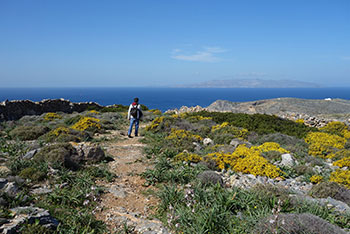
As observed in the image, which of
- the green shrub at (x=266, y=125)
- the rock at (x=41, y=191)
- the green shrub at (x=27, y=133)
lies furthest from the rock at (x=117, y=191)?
the green shrub at (x=266, y=125)

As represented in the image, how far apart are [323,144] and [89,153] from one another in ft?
35.9

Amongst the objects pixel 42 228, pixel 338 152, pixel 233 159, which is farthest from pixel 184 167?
pixel 338 152

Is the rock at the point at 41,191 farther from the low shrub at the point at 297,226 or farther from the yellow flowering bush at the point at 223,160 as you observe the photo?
the yellow flowering bush at the point at 223,160

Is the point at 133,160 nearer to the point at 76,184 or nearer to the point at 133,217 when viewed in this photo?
the point at 76,184

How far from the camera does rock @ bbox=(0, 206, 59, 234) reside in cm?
378

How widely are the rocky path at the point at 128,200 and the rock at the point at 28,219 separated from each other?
1071mm

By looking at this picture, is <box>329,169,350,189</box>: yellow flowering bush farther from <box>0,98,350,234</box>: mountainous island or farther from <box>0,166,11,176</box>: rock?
<box>0,166,11,176</box>: rock

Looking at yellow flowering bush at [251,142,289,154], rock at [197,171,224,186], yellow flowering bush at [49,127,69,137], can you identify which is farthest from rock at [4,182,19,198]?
yellow flowering bush at [251,142,289,154]

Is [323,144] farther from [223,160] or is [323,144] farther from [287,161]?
[223,160]

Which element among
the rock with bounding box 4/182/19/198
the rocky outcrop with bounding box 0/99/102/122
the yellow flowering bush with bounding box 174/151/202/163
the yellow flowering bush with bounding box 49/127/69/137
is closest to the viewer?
the rock with bounding box 4/182/19/198

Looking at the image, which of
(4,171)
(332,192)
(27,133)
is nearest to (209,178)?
(332,192)

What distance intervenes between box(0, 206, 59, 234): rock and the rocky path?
107cm

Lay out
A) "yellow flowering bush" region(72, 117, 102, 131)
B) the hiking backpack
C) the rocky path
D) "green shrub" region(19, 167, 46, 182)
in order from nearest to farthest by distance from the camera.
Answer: the rocky path
"green shrub" region(19, 167, 46, 182)
the hiking backpack
"yellow flowering bush" region(72, 117, 102, 131)

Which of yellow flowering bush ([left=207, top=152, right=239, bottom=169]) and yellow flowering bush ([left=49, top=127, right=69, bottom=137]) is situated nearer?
yellow flowering bush ([left=207, top=152, right=239, bottom=169])
